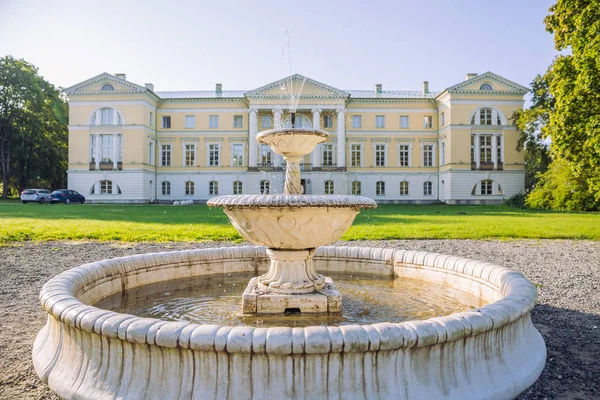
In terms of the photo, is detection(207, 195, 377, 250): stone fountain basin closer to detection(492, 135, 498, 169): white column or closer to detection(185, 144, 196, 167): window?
detection(492, 135, 498, 169): white column

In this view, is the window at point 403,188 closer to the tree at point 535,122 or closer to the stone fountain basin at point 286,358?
the tree at point 535,122

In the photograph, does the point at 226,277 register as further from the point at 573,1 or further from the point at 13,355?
the point at 573,1

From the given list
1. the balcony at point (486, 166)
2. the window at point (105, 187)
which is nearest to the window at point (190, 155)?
the window at point (105, 187)

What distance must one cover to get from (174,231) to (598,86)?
626 inches

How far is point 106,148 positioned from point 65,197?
721 cm

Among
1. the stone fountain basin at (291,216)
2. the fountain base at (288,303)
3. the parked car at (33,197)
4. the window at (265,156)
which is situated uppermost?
the window at (265,156)

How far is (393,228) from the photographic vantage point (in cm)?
1549

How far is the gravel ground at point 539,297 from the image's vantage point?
11.4 ft

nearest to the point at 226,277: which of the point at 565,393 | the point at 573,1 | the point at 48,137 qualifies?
the point at 565,393

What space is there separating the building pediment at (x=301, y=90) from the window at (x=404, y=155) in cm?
876

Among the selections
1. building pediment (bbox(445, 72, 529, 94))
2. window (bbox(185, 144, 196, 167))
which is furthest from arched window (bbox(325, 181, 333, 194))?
building pediment (bbox(445, 72, 529, 94))

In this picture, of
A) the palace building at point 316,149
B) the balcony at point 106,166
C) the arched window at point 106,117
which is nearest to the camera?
the palace building at point 316,149

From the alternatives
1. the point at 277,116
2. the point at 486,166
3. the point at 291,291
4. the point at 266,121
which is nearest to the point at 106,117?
the point at 266,121

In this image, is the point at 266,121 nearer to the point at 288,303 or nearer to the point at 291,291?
the point at 291,291
